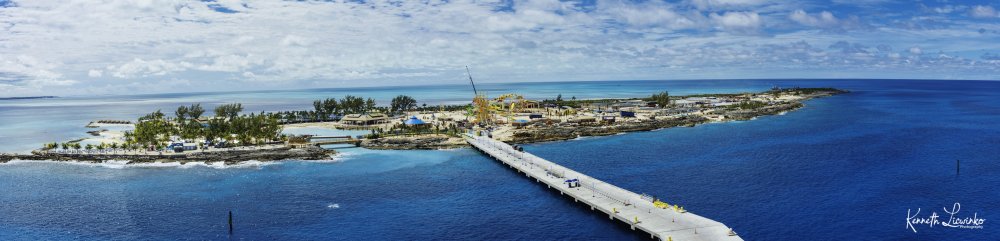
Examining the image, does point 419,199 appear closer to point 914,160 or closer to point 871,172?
point 871,172

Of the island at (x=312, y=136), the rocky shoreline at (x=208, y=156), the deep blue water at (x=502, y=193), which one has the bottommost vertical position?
the deep blue water at (x=502, y=193)

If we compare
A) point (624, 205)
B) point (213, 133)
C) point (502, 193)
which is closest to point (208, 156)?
point (213, 133)

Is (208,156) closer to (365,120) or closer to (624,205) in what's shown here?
(365,120)

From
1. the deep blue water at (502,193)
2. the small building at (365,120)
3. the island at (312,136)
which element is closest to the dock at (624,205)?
the deep blue water at (502,193)

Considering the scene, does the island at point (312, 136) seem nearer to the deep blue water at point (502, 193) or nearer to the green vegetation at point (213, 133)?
the green vegetation at point (213, 133)

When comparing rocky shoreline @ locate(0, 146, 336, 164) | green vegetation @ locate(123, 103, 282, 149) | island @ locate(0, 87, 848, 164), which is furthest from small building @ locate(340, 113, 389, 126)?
rocky shoreline @ locate(0, 146, 336, 164)

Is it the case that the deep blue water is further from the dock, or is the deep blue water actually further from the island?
the island

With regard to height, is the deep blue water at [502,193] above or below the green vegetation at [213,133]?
below
